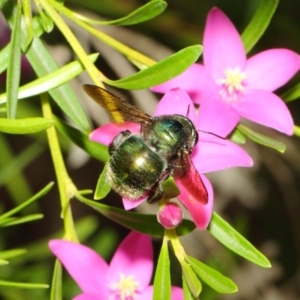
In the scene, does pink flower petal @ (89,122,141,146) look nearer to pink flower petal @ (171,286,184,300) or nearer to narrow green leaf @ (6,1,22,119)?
narrow green leaf @ (6,1,22,119)

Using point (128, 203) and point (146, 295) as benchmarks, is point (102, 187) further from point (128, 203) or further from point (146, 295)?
point (146, 295)

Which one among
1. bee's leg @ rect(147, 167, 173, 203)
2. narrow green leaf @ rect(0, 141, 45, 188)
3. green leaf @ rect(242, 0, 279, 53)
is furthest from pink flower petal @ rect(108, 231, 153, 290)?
narrow green leaf @ rect(0, 141, 45, 188)

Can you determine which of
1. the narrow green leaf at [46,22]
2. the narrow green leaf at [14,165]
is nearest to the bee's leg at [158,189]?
the narrow green leaf at [46,22]

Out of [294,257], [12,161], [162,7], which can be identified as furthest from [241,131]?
[294,257]

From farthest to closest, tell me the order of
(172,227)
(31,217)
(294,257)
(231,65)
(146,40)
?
(294,257)
(146,40)
(231,65)
(31,217)
(172,227)

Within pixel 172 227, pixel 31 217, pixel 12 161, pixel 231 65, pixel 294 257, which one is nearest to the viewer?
pixel 172 227

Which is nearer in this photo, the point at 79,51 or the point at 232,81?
the point at 79,51

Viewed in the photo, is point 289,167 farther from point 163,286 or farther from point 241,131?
point 163,286

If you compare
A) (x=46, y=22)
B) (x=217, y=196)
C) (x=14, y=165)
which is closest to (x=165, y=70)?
(x=46, y=22)
